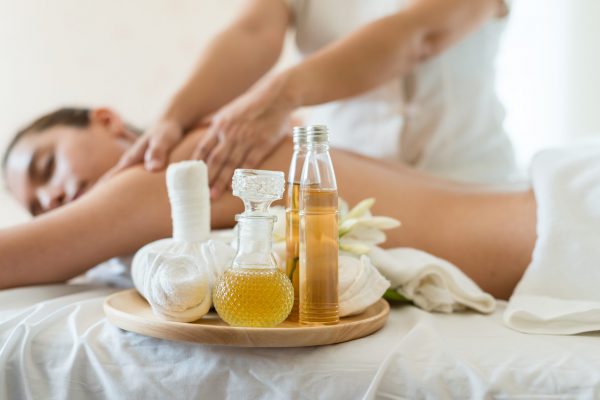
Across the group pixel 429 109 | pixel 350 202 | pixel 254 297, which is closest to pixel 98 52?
pixel 429 109

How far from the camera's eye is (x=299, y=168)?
2.78 feet

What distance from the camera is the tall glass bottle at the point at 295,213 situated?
842 millimetres

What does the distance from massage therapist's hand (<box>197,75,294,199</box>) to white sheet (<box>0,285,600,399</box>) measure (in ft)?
1.51

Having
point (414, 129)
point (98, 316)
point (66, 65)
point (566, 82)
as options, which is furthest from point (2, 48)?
point (566, 82)

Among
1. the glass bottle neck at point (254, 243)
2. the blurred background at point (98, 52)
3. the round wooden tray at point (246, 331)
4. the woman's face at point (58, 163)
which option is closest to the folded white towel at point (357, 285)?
the round wooden tray at point (246, 331)

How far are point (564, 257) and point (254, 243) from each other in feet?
1.81

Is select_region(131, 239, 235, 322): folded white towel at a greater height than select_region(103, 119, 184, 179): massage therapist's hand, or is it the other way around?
select_region(103, 119, 184, 179): massage therapist's hand

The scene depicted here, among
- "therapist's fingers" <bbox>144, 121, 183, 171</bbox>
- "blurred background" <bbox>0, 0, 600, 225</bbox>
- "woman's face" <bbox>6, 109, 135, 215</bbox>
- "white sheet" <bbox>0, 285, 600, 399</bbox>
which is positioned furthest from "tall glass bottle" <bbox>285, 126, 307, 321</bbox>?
"blurred background" <bbox>0, 0, 600, 225</bbox>

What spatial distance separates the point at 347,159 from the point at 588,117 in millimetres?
1726

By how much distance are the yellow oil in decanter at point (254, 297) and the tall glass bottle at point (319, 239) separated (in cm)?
3

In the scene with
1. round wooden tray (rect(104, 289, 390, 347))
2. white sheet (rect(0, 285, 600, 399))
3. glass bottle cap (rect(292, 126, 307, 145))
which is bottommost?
white sheet (rect(0, 285, 600, 399))

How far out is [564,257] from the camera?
1054 mm

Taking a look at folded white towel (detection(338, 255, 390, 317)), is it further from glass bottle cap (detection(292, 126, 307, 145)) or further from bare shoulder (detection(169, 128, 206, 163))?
bare shoulder (detection(169, 128, 206, 163))

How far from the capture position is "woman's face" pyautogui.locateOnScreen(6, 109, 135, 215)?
1.50 metres
